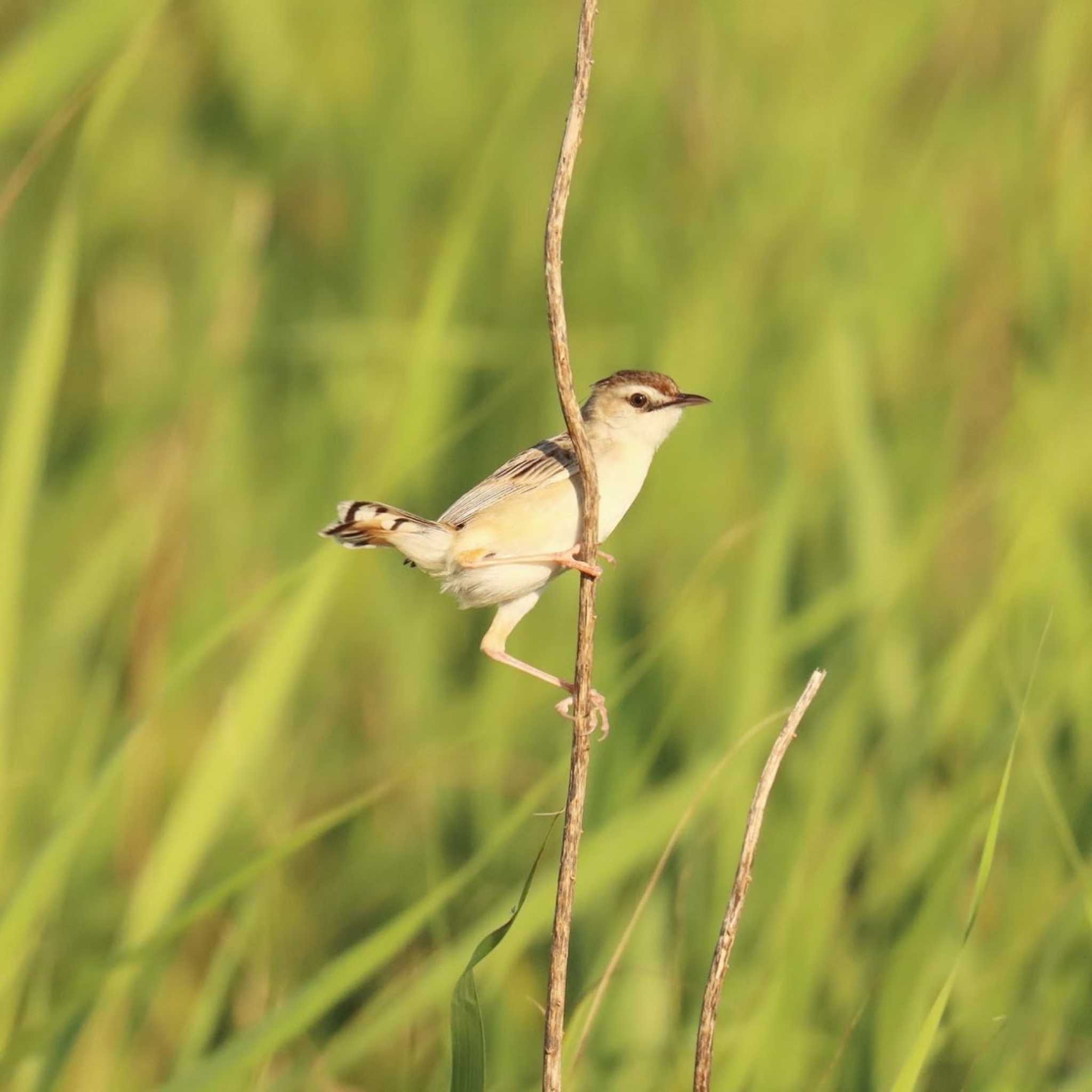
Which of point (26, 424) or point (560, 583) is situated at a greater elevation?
point (560, 583)

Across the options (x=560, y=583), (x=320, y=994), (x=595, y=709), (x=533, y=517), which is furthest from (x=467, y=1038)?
(x=560, y=583)

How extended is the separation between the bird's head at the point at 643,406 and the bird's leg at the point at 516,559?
1.20 ft

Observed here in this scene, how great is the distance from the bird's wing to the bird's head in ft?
0.52

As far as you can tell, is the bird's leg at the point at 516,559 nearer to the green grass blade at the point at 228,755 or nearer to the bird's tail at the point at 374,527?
the bird's tail at the point at 374,527

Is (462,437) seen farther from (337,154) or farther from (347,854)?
(337,154)

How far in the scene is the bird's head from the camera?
10.8ft

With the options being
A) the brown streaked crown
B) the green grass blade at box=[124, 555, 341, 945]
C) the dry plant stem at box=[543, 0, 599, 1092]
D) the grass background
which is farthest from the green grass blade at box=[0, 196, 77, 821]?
the dry plant stem at box=[543, 0, 599, 1092]

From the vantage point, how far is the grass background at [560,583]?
3.33 metres

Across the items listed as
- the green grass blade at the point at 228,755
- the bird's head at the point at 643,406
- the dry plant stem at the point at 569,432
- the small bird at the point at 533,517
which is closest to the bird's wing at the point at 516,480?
the small bird at the point at 533,517

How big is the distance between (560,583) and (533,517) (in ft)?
5.52

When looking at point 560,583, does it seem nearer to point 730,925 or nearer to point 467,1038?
point 467,1038

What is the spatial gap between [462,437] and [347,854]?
136 cm

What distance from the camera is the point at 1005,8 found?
7051 millimetres

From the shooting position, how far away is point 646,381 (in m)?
3.37
